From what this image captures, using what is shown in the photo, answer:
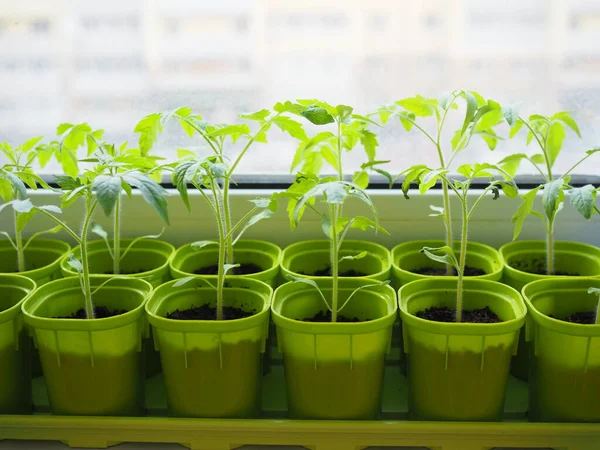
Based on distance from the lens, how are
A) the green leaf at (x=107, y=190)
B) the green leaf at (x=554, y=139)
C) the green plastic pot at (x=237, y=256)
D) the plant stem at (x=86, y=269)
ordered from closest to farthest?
the green leaf at (x=107, y=190) → the plant stem at (x=86, y=269) → the green leaf at (x=554, y=139) → the green plastic pot at (x=237, y=256)

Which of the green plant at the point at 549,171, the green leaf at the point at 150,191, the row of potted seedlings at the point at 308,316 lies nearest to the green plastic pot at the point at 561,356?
the row of potted seedlings at the point at 308,316

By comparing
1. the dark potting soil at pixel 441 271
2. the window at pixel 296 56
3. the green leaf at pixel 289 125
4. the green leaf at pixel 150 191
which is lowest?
the dark potting soil at pixel 441 271

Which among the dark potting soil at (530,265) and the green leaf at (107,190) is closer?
the green leaf at (107,190)

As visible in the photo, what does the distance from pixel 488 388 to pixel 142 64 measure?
0.95 meters

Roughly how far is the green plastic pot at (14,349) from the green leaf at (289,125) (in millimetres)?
528

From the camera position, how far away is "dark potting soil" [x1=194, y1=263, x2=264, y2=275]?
119 centimetres

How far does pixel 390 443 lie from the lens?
979 mm

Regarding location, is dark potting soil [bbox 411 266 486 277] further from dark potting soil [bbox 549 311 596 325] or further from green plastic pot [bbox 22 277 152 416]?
green plastic pot [bbox 22 277 152 416]

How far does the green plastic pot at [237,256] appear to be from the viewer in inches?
47.1

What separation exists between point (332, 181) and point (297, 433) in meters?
0.42

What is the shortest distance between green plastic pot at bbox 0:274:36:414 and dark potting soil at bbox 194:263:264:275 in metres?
0.32

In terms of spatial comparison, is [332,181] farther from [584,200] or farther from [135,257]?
[135,257]

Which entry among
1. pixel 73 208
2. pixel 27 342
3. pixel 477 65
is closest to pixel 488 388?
pixel 477 65

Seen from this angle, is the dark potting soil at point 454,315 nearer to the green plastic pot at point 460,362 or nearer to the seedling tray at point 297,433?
the green plastic pot at point 460,362
